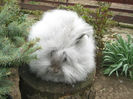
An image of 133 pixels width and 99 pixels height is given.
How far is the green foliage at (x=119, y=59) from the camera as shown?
3579 millimetres

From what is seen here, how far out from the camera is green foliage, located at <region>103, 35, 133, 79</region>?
11.7 feet

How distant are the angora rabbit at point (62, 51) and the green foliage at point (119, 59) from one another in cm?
202

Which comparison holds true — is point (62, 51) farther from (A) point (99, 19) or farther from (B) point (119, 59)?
(B) point (119, 59)

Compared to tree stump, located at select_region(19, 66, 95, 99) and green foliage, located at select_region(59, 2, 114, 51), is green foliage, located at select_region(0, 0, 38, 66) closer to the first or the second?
tree stump, located at select_region(19, 66, 95, 99)

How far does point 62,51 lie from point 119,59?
2515 millimetres

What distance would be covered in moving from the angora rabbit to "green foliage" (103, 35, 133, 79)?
202cm

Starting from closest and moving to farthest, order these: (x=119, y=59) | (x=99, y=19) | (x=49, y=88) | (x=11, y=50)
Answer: (x=11, y=50) → (x=49, y=88) → (x=99, y=19) → (x=119, y=59)

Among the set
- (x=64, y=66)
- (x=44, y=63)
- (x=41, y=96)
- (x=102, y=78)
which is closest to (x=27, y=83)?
(x=41, y=96)

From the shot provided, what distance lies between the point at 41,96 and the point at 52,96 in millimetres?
111

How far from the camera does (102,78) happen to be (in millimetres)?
3619

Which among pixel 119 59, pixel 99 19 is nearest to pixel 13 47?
pixel 99 19

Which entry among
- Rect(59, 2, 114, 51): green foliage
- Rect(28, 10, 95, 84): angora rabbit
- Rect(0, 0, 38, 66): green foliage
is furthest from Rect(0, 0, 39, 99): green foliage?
Rect(59, 2, 114, 51): green foliage

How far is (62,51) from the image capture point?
1.50 metres

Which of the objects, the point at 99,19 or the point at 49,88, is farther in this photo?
the point at 99,19
